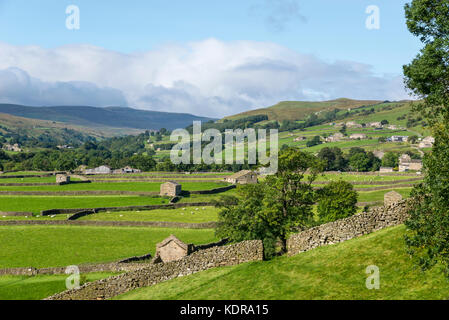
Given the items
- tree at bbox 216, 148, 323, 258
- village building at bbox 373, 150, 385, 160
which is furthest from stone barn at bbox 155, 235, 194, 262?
village building at bbox 373, 150, 385, 160

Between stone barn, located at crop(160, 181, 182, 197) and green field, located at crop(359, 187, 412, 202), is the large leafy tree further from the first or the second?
stone barn, located at crop(160, 181, 182, 197)

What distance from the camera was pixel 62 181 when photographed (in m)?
117

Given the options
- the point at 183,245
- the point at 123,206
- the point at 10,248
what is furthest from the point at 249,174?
the point at 183,245

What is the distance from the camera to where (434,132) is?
22891 millimetres

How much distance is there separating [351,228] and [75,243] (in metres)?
47.1

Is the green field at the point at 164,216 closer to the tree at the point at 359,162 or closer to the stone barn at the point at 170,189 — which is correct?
the stone barn at the point at 170,189

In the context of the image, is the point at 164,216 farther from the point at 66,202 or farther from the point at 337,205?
the point at 337,205

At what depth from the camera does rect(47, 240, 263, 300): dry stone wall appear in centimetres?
2427

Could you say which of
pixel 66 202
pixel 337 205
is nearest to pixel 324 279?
pixel 337 205

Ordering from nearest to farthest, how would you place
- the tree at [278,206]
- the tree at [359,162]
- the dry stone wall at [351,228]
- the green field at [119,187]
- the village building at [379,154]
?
the dry stone wall at [351,228] → the tree at [278,206] → the green field at [119,187] → the tree at [359,162] → the village building at [379,154]

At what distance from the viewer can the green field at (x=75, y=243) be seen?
5269cm

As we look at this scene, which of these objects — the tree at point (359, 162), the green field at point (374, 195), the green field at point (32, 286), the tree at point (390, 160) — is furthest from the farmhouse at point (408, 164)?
the green field at point (32, 286)

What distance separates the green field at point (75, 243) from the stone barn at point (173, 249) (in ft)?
32.0
